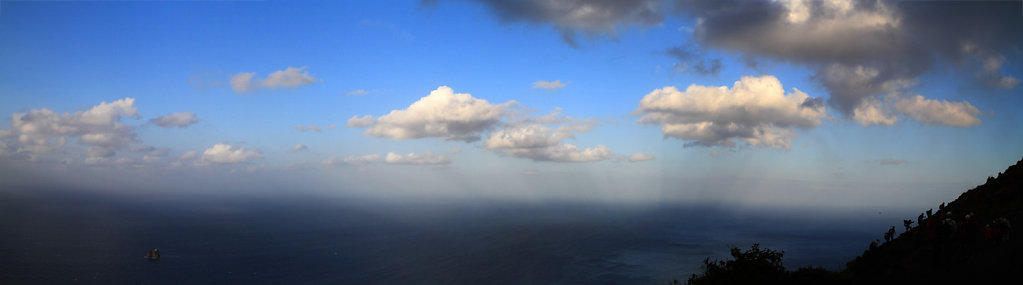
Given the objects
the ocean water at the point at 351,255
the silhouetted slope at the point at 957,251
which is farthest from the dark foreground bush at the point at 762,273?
the ocean water at the point at 351,255

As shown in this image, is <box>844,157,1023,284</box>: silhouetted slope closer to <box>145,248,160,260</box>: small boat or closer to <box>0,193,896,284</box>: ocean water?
<box>0,193,896,284</box>: ocean water

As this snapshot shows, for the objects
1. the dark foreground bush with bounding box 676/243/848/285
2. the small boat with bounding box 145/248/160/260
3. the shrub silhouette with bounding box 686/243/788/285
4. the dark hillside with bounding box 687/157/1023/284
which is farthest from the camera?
the small boat with bounding box 145/248/160/260

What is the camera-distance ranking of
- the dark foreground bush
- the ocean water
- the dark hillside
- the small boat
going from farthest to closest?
1. the small boat
2. the ocean water
3. the dark foreground bush
4. the dark hillside

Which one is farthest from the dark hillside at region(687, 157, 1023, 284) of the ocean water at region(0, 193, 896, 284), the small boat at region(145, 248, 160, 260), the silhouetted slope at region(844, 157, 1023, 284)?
the small boat at region(145, 248, 160, 260)

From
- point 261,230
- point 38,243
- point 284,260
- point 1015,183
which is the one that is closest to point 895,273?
point 1015,183

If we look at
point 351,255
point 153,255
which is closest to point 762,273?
point 351,255

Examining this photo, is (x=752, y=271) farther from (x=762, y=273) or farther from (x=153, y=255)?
(x=153, y=255)

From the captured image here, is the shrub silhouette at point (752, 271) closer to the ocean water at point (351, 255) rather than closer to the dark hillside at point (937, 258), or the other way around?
the dark hillside at point (937, 258)

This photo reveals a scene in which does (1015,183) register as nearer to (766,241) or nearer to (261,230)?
(766,241)
